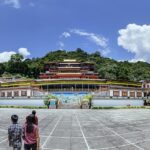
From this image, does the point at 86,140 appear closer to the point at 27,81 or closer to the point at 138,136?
the point at 138,136

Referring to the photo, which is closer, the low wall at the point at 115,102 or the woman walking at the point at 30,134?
the woman walking at the point at 30,134

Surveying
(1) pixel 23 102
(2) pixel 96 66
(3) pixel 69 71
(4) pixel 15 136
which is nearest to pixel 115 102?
(1) pixel 23 102

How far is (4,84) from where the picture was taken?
86.0 metres

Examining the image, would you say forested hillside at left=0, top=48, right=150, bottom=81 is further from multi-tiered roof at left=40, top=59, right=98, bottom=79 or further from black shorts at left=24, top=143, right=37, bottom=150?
black shorts at left=24, top=143, right=37, bottom=150

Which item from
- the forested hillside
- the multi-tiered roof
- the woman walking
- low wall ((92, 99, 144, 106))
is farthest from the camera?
the forested hillside

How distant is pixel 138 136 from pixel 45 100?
52.5 meters

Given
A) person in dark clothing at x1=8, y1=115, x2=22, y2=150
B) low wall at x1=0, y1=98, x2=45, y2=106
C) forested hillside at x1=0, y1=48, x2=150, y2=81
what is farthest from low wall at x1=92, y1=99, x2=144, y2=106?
person in dark clothing at x1=8, y1=115, x2=22, y2=150

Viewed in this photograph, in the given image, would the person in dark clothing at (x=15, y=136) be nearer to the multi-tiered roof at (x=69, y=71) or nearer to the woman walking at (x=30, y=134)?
the woman walking at (x=30, y=134)

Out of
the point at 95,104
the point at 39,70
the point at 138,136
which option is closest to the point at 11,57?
the point at 39,70

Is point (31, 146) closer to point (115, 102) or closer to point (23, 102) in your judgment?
point (115, 102)

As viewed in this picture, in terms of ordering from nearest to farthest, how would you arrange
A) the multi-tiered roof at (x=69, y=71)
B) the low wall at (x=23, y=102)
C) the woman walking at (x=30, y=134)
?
the woman walking at (x=30, y=134), the low wall at (x=23, y=102), the multi-tiered roof at (x=69, y=71)

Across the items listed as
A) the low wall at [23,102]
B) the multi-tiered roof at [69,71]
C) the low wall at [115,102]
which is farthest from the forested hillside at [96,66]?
the low wall at [23,102]

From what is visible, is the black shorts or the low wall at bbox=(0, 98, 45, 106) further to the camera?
the low wall at bbox=(0, 98, 45, 106)

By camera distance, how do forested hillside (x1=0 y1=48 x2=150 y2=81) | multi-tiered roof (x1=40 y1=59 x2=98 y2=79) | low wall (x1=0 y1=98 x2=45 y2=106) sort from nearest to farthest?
low wall (x1=0 y1=98 x2=45 y2=106), multi-tiered roof (x1=40 y1=59 x2=98 y2=79), forested hillside (x1=0 y1=48 x2=150 y2=81)
